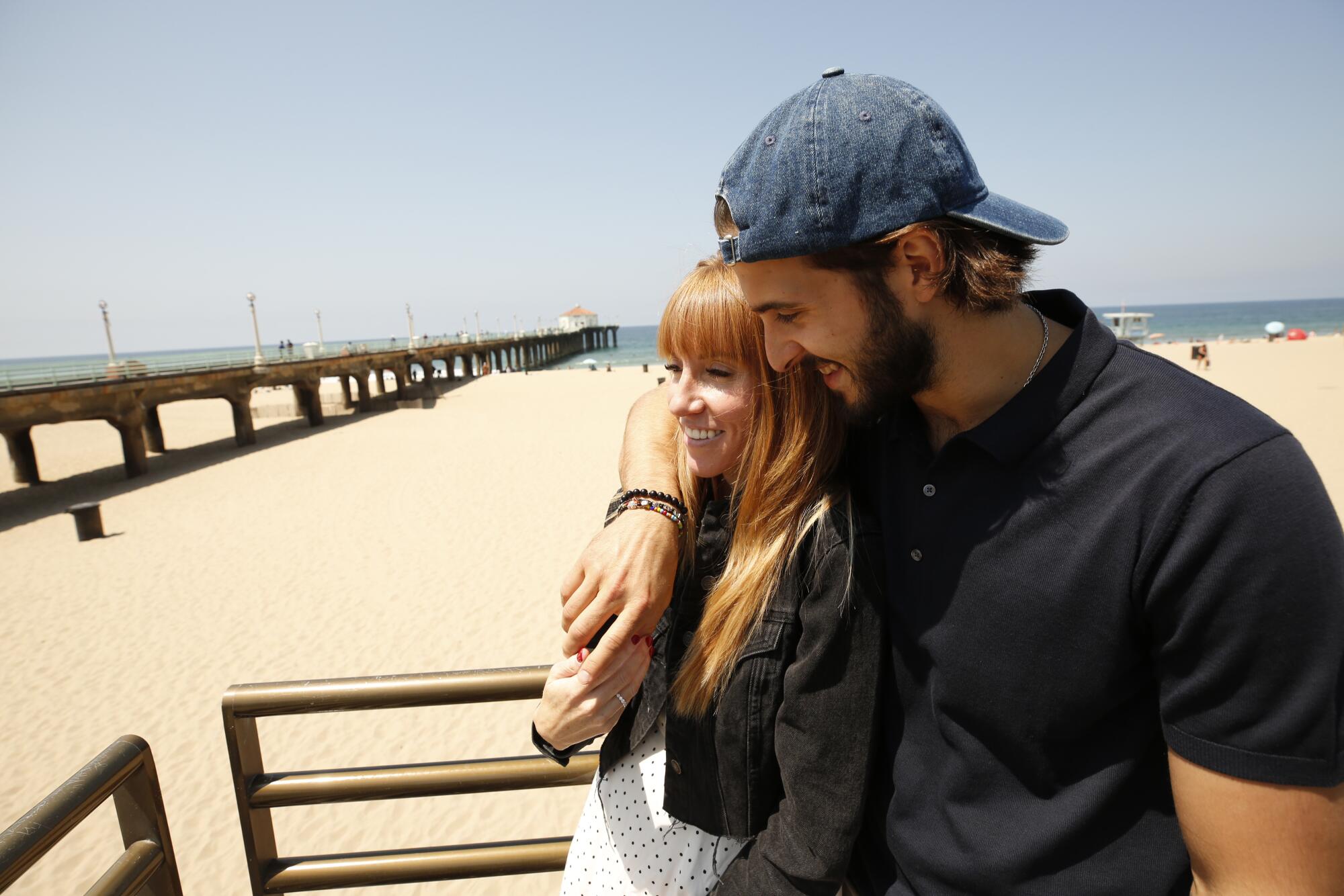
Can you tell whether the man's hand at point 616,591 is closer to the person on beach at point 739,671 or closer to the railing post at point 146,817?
the person on beach at point 739,671

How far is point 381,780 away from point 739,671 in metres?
1.29

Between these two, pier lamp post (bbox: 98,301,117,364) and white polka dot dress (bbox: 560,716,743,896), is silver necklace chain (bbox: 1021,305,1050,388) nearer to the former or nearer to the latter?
white polka dot dress (bbox: 560,716,743,896)

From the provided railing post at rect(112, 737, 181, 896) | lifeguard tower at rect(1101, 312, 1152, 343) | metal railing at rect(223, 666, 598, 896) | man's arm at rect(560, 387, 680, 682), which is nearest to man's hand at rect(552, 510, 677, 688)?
man's arm at rect(560, 387, 680, 682)

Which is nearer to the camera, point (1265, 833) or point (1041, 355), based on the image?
point (1265, 833)

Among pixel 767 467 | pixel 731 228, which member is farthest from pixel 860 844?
pixel 731 228

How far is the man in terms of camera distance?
1021 millimetres

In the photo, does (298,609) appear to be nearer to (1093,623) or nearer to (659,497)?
(659,497)

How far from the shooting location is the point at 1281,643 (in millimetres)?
989

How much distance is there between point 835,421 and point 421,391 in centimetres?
3986

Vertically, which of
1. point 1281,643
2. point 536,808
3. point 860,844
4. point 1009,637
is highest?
point 1281,643

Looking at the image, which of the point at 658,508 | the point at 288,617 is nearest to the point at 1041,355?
the point at 658,508

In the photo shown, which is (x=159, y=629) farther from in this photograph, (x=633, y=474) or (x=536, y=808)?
(x=633, y=474)

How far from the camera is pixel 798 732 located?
1.50 metres

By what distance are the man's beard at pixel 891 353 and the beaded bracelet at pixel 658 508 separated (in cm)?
67
